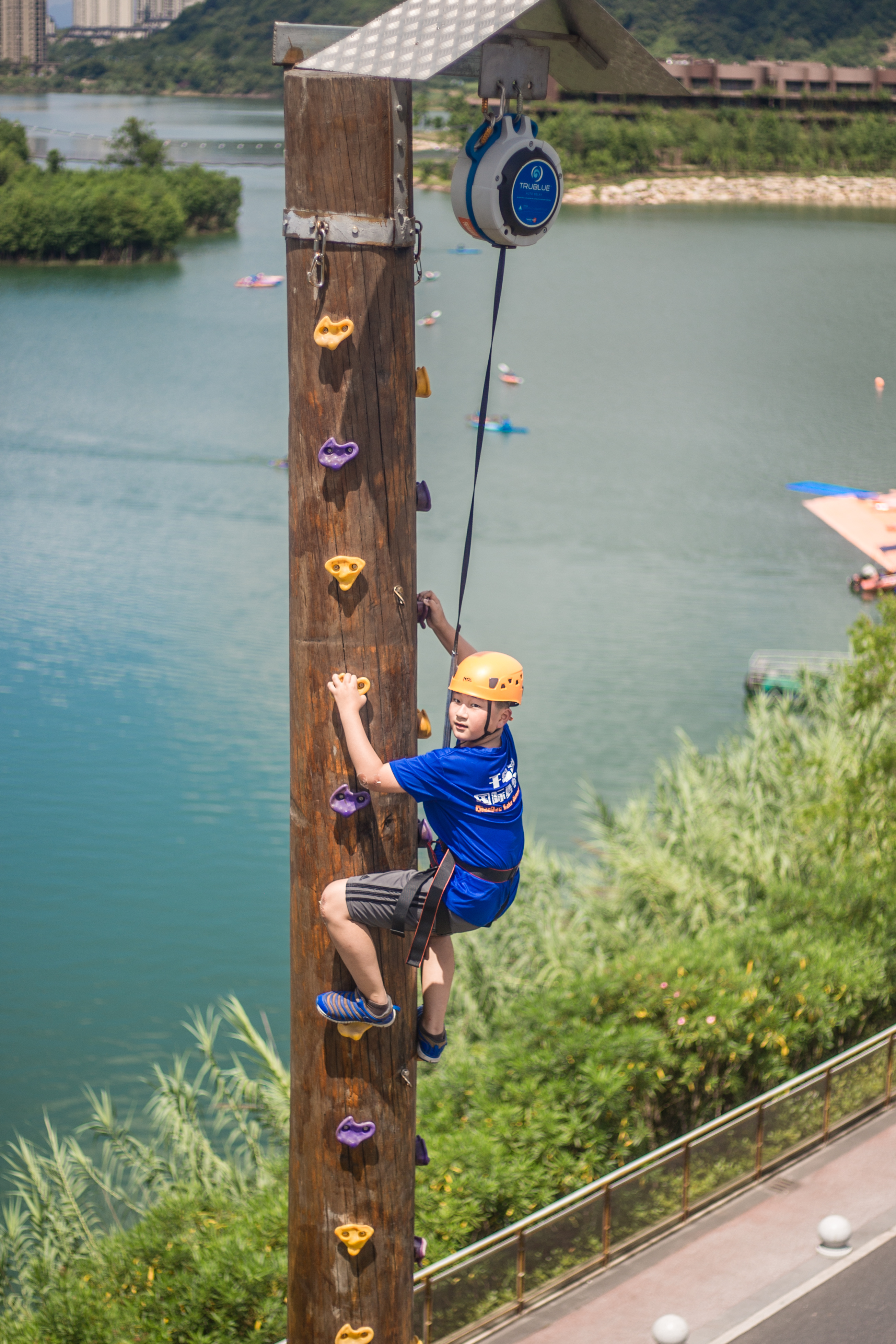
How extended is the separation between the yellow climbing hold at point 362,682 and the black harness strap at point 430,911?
22.4 inches

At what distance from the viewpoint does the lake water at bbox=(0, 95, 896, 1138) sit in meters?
21.8

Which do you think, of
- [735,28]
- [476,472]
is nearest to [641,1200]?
[476,472]

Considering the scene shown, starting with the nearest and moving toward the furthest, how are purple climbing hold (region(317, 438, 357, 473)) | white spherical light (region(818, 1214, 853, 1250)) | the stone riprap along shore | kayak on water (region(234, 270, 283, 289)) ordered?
purple climbing hold (region(317, 438, 357, 473)) → white spherical light (region(818, 1214, 853, 1250)) → kayak on water (region(234, 270, 283, 289)) → the stone riprap along shore

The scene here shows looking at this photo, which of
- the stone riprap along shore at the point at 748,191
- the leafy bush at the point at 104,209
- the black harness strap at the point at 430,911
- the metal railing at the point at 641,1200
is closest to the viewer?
the black harness strap at the point at 430,911

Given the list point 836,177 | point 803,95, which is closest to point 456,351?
point 836,177

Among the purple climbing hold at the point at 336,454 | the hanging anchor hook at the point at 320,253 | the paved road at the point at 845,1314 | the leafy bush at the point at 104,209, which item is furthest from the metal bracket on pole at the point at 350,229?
the leafy bush at the point at 104,209

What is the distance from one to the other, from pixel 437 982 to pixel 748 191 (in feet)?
400

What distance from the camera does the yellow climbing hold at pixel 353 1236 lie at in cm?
437

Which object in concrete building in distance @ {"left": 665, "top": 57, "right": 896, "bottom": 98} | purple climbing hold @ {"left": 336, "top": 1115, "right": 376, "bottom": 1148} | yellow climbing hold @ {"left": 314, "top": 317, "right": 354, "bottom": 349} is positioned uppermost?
concrete building in distance @ {"left": 665, "top": 57, "right": 896, "bottom": 98}

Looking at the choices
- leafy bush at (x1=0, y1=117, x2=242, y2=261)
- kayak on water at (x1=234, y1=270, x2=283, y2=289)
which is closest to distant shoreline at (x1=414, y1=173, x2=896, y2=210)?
leafy bush at (x1=0, y1=117, x2=242, y2=261)

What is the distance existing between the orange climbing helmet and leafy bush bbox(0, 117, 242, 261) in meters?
79.1

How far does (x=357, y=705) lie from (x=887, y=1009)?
29.4 ft

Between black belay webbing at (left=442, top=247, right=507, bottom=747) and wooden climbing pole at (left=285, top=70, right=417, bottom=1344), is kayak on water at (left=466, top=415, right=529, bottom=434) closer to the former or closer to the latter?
black belay webbing at (left=442, top=247, right=507, bottom=747)

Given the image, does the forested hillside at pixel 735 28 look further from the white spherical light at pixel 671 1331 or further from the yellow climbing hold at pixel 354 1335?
the yellow climbing hold at pixel 354 1335
